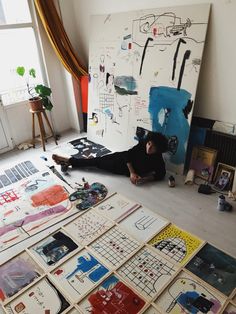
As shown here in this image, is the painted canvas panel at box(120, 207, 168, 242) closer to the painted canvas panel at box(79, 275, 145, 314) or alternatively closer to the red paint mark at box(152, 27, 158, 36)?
the painted canvas panel at box(79, 275, 145, 314)

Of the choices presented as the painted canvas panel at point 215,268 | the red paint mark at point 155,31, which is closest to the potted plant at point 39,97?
the red paint mark at point 155,31

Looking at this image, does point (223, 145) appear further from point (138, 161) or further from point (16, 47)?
point (16, 47)

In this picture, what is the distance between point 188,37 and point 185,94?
1.56ft

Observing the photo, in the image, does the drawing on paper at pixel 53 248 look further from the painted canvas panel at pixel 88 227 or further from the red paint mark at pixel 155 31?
the red paint mark at pixel 155 31

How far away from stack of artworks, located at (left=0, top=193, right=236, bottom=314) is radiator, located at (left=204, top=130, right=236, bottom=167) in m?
0.82

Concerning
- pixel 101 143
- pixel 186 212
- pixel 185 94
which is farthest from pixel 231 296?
pixel 101 143

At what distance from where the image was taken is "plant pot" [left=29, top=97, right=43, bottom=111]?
3.10 metres

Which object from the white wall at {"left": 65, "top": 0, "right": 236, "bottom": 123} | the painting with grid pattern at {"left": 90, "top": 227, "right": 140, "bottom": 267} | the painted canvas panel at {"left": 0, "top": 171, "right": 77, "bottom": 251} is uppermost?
the white wall at {"left": 65, "top": 0, "right": 236, "bottom": 123}

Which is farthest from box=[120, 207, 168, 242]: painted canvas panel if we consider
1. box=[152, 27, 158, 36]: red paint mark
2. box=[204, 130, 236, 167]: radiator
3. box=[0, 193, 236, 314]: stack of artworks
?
box=[152, 27, 158, 36]: red paint mark

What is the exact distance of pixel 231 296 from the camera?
4.88 ft

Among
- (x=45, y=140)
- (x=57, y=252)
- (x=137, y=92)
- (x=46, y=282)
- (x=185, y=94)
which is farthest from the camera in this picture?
(x=45, y=140)

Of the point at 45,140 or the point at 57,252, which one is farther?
the point at 45,140

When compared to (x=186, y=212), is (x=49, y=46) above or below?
above

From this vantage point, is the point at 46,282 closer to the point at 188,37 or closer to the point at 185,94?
the point at 185,94
